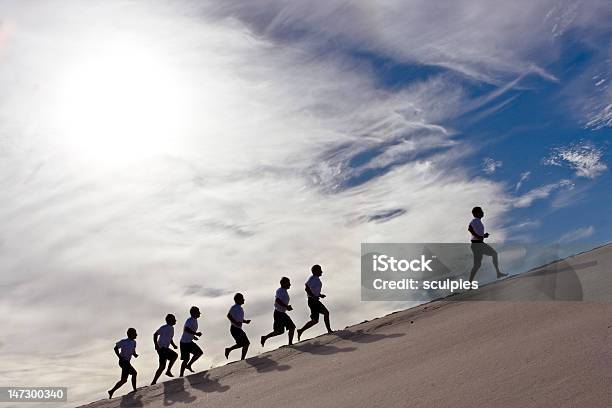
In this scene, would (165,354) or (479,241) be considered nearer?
(165,354)

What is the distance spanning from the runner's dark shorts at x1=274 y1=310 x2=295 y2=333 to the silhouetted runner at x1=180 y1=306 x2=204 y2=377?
1.87m

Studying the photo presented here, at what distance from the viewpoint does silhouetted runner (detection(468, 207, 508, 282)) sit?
47.9 ft

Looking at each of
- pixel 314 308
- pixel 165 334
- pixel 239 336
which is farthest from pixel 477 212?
pixel 165 334

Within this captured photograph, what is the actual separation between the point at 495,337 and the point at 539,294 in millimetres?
2833

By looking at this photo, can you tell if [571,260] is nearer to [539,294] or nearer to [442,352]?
[539,294]

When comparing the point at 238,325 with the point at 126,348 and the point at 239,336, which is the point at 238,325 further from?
the point at 126,348

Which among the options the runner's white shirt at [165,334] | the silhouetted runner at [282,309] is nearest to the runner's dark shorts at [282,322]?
the silhouetted runner at [282,309]

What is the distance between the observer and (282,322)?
14531 mm

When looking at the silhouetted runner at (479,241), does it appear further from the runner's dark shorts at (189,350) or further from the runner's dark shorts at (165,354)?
the runner's dark shorts at (165,354)

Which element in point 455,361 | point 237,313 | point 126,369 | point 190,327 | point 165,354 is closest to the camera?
point 455,361

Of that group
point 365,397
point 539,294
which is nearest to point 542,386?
point 365,397

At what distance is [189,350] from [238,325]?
1.28 meters

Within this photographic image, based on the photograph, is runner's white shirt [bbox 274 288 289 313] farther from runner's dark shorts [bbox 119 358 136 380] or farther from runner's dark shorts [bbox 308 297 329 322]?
runner's dark shorts [bbox 119 358 136 380]

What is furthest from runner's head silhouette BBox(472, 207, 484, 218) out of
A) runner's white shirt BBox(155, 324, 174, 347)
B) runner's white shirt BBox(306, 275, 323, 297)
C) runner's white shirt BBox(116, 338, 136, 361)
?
runner's white shirt BBox(116, 338, 136, 361)
